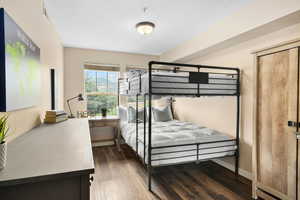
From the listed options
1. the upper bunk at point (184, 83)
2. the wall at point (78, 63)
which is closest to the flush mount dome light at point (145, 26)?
the upper bunk at point (184, 83)

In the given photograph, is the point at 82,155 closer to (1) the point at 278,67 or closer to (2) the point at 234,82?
(1) the point at 278,67

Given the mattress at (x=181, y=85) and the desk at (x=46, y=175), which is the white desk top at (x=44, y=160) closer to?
the desk at (x=46, y=175)

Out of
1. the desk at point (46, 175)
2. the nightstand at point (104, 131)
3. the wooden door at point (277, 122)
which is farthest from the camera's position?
the nightstand at point (104, 131)

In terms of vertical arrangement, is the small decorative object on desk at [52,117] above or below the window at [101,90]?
below

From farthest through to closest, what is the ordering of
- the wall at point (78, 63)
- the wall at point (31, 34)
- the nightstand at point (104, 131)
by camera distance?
the wall at point (78, 63) < the nightstand at point (104, 131) < the wall at point (31, 34)

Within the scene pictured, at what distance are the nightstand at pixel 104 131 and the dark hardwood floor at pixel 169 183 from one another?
0.89 m

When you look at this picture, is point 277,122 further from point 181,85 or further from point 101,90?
point 101,90

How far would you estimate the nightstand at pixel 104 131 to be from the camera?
3661mm

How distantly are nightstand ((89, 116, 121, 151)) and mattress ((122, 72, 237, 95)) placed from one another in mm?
1472

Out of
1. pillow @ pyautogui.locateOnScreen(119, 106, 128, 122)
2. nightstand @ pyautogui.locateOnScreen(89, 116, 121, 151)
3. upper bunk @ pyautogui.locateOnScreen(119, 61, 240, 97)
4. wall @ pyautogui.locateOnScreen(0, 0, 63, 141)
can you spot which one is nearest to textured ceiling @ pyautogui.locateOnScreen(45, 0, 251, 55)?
wall @ pyautogui.locateOnScreen(0, 0, 63, 141)

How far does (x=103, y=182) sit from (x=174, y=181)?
1006mm

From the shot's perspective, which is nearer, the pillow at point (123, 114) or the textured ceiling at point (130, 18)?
the textured ceiling at point (130, 18)

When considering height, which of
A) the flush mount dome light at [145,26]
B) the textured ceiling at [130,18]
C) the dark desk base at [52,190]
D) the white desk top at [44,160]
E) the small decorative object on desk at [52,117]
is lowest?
the dark desk base at [52,190]

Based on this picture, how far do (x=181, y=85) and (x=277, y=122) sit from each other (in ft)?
3.64
